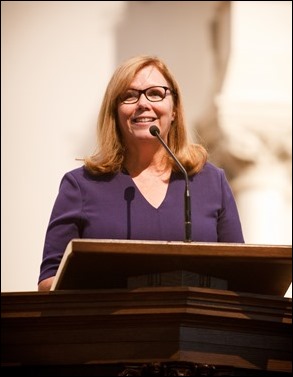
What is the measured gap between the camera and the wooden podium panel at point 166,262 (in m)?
3.06

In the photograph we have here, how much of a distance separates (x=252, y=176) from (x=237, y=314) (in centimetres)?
322

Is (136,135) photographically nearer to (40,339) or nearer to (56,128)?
(40,339)

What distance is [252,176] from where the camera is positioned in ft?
20.7

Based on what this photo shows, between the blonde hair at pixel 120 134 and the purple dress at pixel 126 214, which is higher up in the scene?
the blonde hair at pixel 120 134

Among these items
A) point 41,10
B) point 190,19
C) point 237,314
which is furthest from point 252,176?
point 237,314

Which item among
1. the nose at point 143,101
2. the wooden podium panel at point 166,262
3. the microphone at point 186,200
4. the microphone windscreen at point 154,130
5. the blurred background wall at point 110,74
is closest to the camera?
the wooden podium panel at point 166,262

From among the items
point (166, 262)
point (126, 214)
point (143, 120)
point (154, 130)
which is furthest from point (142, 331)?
point (143, 120)

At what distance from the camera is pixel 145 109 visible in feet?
12.8

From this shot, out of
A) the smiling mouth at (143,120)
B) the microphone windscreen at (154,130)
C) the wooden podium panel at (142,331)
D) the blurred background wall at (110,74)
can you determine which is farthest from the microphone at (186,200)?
the blurred background wall at (110,74)

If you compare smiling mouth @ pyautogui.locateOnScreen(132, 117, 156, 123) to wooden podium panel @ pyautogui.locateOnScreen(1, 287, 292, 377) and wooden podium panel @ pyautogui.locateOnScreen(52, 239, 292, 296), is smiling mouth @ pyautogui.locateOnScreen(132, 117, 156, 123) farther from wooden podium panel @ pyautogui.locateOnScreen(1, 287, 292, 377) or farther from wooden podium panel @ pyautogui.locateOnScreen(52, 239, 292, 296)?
wooden podium panel @ pyautogui.locateOnScreen(1, 287, 292, 377)

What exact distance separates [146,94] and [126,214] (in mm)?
395

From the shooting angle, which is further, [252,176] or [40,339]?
[252,176]

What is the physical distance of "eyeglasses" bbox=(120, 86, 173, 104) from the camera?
393cm

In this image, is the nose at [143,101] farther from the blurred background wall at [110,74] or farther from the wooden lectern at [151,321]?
the blurred background wall at [110,74]
